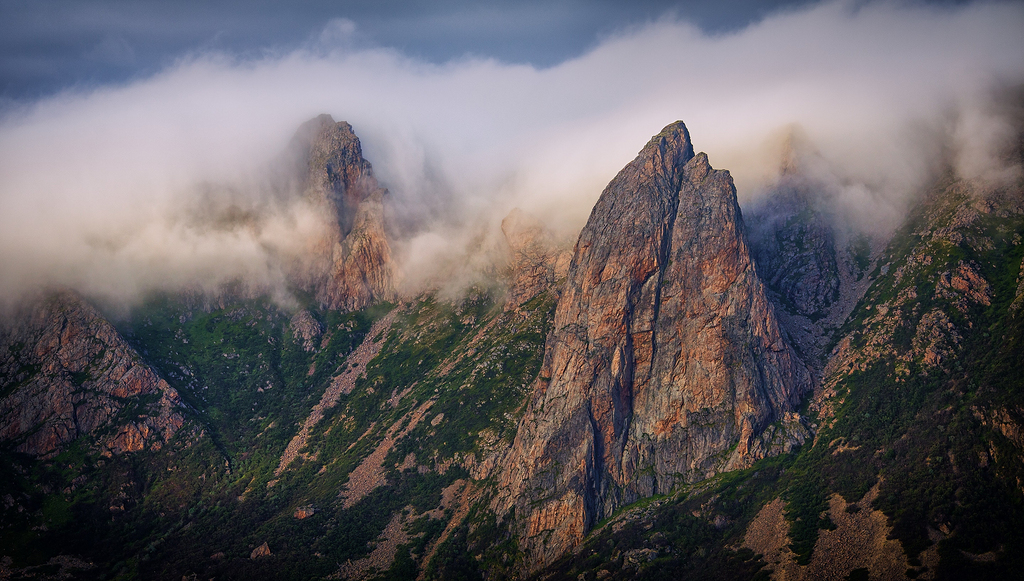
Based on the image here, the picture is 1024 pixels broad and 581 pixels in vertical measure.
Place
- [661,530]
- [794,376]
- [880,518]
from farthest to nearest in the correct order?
[794,376]
[661,530]
[880,518]

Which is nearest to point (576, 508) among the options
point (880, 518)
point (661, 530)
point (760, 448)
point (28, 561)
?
point (661, 530)

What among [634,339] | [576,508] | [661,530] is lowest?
[661,530]

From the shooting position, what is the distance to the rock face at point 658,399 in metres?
178

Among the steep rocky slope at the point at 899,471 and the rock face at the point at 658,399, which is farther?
the rock face at the point at 658,399

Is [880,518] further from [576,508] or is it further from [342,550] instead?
[342,550]

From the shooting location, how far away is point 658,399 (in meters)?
189

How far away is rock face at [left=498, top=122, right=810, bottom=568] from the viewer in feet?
585

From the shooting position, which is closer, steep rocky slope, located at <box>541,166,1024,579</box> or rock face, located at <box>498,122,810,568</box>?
steep rocky slope, located at <box>541,166,1024,579</box>

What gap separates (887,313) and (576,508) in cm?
11861

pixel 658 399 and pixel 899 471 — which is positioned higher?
pixel 658 399

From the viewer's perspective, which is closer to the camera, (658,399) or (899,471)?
(899,471)

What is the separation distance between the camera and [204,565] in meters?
192

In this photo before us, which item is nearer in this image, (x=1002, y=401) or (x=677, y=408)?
(x=1002, y=401)

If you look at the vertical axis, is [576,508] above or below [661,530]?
above
